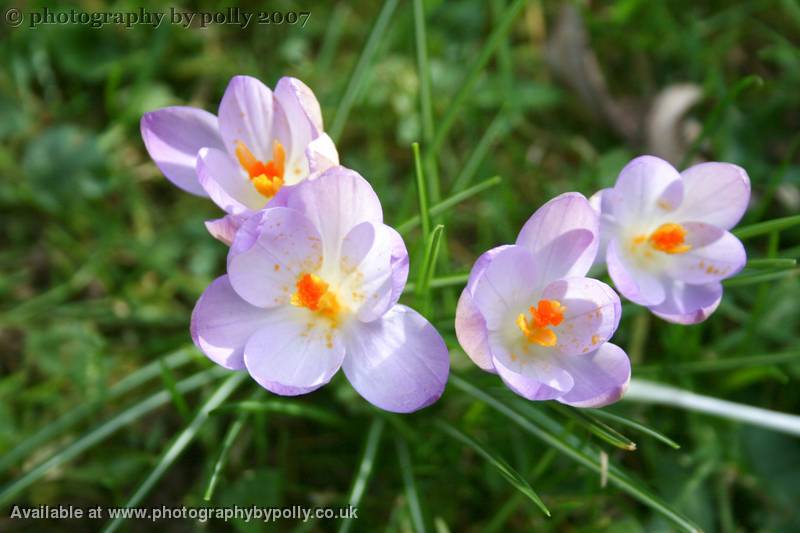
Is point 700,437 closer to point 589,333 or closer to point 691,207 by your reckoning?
point 691,207

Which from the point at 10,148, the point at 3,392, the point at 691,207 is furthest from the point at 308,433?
the point at 10,148

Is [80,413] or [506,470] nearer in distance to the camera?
[506,470]

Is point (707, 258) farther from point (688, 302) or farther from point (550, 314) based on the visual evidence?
point (550, 314)

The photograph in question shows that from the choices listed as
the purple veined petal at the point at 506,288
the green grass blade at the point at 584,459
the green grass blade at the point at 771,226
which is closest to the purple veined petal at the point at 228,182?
the purple veined petal at the point at 506,288

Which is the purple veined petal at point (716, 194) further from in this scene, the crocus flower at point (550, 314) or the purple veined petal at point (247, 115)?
the purple veined petal at point (247, 115)

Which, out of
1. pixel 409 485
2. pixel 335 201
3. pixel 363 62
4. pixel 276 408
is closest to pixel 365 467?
pixel 409 485

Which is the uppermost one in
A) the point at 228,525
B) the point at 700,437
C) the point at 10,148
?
the point at 10,148
